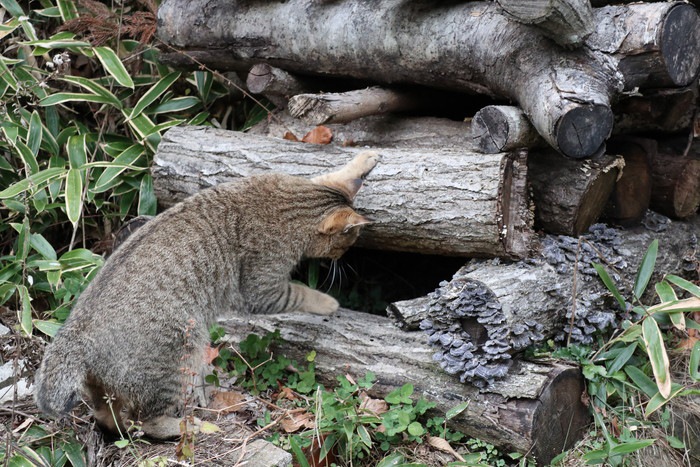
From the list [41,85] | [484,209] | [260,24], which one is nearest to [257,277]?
[484,209]

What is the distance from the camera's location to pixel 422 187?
3828 mm

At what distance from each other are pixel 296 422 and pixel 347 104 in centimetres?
173

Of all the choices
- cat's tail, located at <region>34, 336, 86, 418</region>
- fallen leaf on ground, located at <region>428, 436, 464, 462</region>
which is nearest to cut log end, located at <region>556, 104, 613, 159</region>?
fallen leaf on ground, located at <region>428, 436, 464, 462</region>

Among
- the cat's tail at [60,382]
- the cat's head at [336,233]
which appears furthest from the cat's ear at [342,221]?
the cat's tail at [60,382]

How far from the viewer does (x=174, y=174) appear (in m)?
4.58

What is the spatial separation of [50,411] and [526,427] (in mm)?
2057

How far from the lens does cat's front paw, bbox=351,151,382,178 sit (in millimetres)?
3998

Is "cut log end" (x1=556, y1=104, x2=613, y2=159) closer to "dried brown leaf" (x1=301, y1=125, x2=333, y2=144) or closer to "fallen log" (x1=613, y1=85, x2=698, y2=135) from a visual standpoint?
"fallen log" (x1=613, y1=85, x2=698, y2=135)

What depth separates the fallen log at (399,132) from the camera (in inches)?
166

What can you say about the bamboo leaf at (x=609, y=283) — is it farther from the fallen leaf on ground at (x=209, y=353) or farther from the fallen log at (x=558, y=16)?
the fallen leaf on ground at (x=209, y=353)

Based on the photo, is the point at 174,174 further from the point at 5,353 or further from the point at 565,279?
the point at 565,279

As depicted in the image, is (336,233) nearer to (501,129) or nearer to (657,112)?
(501,129)

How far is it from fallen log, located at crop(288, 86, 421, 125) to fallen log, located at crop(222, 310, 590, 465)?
1117 mm

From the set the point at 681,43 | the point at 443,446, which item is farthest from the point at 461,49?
the point at 443,446
